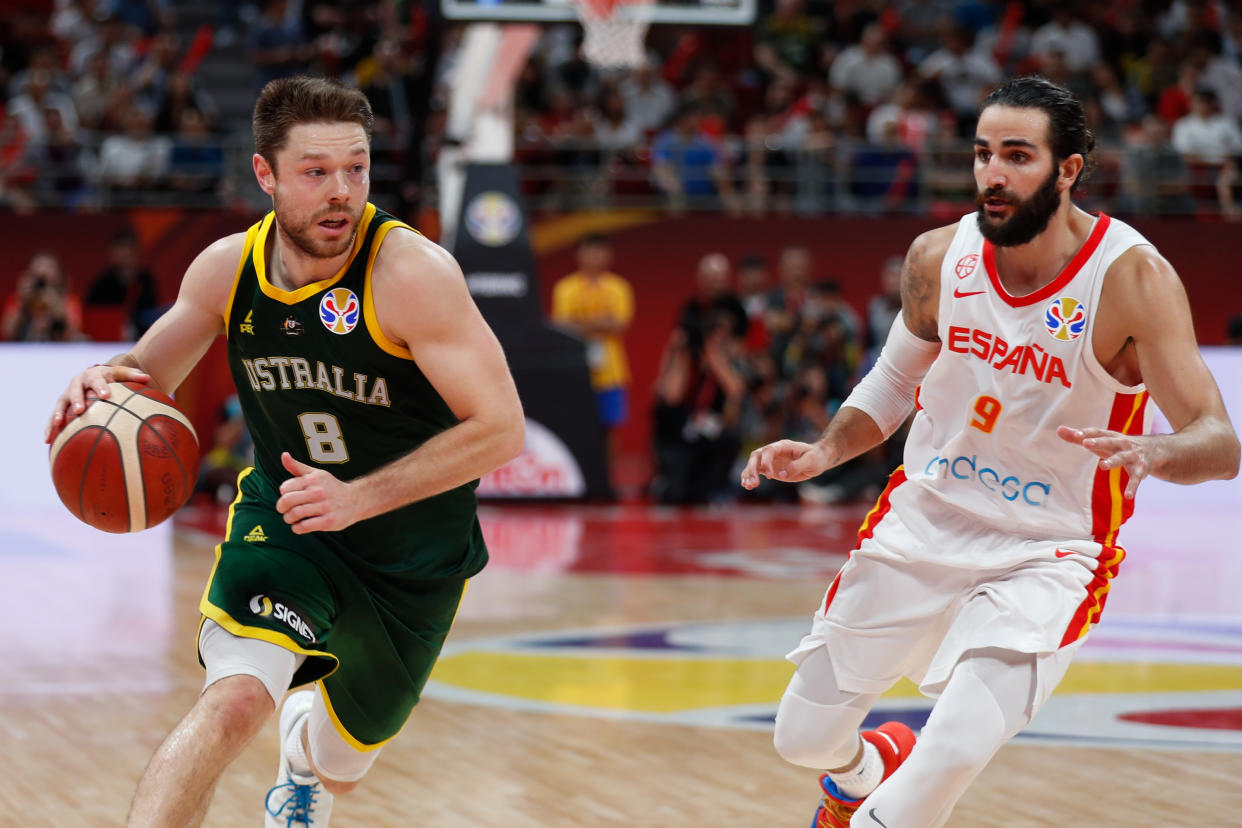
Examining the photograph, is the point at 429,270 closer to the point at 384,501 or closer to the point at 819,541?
the point at 384,501

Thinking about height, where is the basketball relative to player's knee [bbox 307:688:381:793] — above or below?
above

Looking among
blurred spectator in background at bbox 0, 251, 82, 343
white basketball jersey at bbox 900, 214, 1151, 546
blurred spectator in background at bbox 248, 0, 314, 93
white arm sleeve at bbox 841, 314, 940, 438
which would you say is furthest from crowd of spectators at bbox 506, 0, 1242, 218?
white basketball jersey at bbox 900, 214, 1151, 546

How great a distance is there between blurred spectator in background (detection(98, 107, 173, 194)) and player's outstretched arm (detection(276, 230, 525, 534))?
12027 millimetres

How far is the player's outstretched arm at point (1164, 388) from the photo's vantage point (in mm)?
3369

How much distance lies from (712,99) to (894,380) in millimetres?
13580

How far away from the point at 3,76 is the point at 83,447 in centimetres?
1450

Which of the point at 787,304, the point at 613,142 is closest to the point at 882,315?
the point at 787,304

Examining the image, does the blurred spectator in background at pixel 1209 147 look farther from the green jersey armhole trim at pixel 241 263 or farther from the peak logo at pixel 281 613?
the peak logo at pixel 281 613

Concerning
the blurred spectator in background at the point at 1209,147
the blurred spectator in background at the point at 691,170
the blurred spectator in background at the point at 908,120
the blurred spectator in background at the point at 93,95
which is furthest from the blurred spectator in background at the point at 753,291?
the blurred spectator in background at the point at 93,95

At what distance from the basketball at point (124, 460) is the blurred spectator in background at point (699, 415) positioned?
928cm

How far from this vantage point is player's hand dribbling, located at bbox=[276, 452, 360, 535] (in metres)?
3.42

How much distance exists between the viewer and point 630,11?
12734mm

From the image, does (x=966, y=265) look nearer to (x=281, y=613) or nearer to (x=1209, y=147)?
(x=281, y=613)

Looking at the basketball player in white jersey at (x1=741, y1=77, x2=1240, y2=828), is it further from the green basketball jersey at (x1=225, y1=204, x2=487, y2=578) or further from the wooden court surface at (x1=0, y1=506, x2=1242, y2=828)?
the wooden court surface at (x1=0, y1=506, x2=1242, y2=828)
